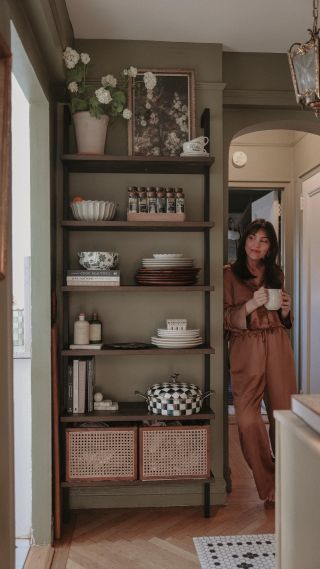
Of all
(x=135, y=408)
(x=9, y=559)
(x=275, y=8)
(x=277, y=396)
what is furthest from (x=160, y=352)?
(x=275, y=8)

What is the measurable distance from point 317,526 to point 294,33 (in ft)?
8.42

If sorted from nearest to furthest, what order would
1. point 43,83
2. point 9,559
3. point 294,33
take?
point 9,559, point 43,83, point 294,33

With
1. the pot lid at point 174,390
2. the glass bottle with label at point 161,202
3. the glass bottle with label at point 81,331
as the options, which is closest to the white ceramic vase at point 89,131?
the glass bottle with label at point 161,202

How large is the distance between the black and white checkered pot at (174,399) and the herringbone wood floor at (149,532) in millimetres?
582

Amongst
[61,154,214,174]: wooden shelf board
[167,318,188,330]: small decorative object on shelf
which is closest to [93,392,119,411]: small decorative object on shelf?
[167,318,188,330]: small decorative object on shelf

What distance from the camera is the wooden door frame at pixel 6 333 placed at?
147cm

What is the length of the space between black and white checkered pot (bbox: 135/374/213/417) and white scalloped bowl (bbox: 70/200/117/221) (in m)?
0.93

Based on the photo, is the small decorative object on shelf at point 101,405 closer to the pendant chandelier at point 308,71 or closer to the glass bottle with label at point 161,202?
the glass bottle with label at point 161,202

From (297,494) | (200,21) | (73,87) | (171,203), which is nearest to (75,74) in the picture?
(73,87)

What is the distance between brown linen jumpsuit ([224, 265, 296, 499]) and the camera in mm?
3201

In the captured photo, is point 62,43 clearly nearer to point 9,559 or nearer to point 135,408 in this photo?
point 135,408

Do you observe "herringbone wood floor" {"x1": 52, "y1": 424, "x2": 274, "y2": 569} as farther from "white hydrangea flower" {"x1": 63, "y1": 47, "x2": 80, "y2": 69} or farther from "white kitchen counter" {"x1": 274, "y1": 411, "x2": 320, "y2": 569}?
"white hydrangea flower" {"x1": 63, "y1": 47, "x2": 80, "y2": 69}

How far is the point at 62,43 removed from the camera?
2.63 metres

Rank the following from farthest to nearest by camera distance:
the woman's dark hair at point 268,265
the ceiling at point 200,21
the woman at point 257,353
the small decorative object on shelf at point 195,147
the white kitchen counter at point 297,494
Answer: the woman's dark hair at point 268,265 → the woman at point 257,353 → the small decorative object on shelf at point 195,147 → the ceiling at point 200,21 → the white kitchen counter at point 297,494
